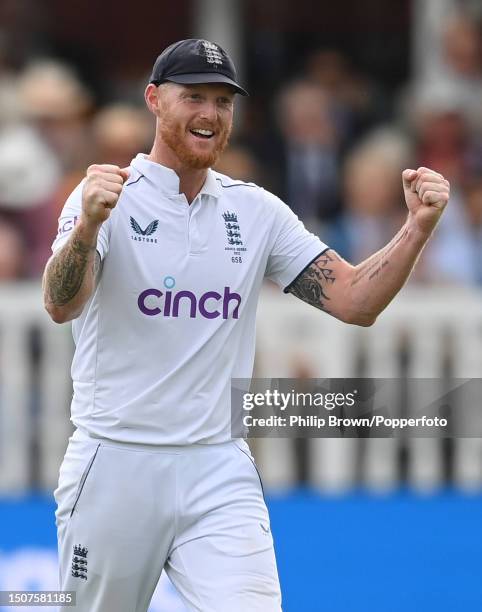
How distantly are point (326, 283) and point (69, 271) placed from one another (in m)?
1.08

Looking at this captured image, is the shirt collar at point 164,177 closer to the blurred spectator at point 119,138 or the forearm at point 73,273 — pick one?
the forearm at point 73,273

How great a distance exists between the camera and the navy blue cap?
508cm

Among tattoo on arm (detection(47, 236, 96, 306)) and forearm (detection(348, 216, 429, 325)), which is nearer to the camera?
tattoo on arm (detection(47, 236, 96, 306))

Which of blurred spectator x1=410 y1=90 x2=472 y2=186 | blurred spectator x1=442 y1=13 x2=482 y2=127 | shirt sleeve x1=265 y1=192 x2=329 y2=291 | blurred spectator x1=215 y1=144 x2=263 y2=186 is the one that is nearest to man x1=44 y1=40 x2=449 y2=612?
shirt sleeve x1=265 y1=192 x2=329 y2=291

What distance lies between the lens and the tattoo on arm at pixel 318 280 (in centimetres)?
543

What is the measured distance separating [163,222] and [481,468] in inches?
172

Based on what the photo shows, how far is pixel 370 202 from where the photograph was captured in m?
9.53

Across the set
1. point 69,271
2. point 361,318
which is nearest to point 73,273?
point 69,271

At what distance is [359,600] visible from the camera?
8398 mm

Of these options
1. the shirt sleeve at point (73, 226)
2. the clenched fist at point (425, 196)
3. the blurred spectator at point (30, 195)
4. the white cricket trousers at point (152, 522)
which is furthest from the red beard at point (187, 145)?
the blurred spectator at point (30, 195)

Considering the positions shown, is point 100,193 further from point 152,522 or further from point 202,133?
point 152,522

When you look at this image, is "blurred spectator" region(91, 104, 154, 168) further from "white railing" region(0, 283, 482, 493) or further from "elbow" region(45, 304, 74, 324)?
"elbow" region(45, 304, 74, 324)

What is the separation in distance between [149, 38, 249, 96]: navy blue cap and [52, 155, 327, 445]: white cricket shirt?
344 mm

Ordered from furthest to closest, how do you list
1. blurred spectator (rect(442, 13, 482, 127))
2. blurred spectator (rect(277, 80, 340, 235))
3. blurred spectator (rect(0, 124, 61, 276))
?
blurred spectator (rect(442, 13, 482, 127)) → blurred spectator (rect(277, 80, 340, 235)) → blurred spectator (rect(0, 124, 61, 276))
